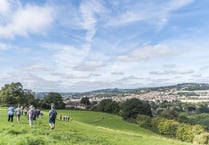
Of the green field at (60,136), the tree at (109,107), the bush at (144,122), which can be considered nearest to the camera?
the green field at (60,136)

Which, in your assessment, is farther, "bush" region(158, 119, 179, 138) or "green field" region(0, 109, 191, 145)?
"bush" region(158, 119, 179, 138)

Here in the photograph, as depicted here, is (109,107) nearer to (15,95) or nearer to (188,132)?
(15,95)

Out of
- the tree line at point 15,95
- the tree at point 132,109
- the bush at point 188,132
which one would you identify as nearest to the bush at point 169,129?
the bush at point 188,132

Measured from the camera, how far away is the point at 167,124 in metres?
105

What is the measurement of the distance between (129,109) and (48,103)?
3768 cm

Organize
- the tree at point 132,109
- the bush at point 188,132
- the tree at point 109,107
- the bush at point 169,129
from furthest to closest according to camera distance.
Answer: the tree at point 109,107, the tree at point 132,109, the bush at point 169,129, the bush at point 188,132

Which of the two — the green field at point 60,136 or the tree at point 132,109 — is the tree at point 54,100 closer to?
the tree at point 132,109

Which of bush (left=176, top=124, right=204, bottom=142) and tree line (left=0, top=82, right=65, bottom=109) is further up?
tree line (left=0, top=82, right=65, bottom=109)

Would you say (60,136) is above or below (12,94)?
below

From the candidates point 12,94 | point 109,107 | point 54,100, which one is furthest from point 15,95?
point 109,107

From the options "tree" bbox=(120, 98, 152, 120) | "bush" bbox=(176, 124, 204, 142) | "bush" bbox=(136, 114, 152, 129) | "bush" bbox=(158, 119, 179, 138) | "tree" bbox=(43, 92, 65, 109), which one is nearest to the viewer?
"bush" bbox=(176, 124, 204, 142)

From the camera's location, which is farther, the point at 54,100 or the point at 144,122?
the point at 54,100

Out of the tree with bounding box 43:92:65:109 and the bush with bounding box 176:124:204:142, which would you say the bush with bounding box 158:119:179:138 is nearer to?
the bush with bounding box 176:124:204:142

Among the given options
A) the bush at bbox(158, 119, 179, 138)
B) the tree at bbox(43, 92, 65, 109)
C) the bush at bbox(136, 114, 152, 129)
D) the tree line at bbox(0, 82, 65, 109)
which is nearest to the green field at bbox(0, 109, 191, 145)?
the bush at bbox(158, 119, 179, 138)
